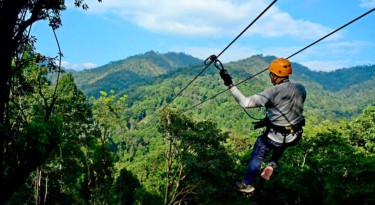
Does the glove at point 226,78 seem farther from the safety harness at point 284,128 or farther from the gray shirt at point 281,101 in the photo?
the safety harness at point 284,128

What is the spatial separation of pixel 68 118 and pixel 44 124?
1872 cm

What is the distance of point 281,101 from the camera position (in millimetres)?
4836

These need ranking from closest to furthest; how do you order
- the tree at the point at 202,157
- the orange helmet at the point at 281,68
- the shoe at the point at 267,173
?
the orange helmet at the point at 281,68
the shoe at the point at 267,173
the tree at the point at 202,157

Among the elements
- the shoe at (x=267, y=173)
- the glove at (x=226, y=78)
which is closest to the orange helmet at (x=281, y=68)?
the glove at (x=226, y=78)

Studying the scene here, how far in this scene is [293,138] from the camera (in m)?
5.15

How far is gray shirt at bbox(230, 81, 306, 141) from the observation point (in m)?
4.71

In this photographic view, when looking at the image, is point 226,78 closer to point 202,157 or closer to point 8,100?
point 8,100

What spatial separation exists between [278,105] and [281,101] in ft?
0.25

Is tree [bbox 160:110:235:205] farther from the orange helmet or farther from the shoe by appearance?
the orange helmet

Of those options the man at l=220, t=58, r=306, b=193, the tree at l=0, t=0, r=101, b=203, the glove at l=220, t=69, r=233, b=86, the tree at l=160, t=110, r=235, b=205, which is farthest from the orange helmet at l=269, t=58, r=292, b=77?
the tree at l=160, t=110, r=235, b=205

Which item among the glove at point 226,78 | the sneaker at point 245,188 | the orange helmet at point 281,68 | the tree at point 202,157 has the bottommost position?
the tree at point 202,157

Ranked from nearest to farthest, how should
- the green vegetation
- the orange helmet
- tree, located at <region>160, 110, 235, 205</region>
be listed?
the orange helmet < the green vegetation < tree, located at <region>160, 110, 235, 205</region>

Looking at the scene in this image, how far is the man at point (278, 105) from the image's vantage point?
4750 millimetres

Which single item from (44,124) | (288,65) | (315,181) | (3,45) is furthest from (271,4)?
(315,181)
